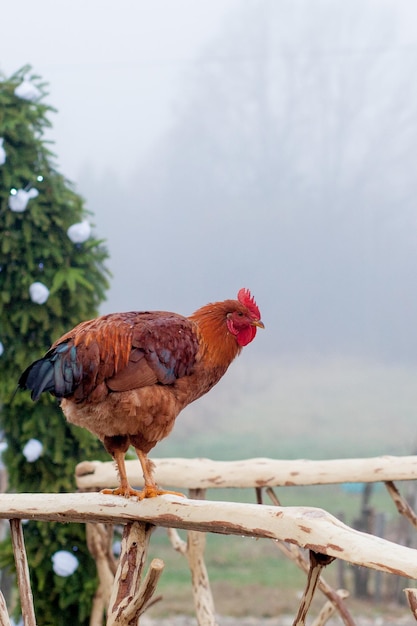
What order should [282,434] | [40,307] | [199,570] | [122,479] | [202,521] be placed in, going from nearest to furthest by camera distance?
1. [202,521]
2. [122,479]
3. [199,570]
4. [40,307]
5. [282,434]

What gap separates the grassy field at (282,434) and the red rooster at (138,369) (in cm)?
256

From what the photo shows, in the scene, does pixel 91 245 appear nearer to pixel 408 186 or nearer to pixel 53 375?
pixel 53 375

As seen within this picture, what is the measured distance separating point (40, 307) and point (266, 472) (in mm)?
1140

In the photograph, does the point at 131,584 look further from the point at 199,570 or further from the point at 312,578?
the point at 199,570

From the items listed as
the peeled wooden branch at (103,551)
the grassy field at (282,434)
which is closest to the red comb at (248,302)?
the peeled wooden branch at (103,551)

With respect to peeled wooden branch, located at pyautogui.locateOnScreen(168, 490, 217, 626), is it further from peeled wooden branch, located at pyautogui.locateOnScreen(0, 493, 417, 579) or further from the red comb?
the red comb

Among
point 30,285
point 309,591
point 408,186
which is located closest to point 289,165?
point 408,186

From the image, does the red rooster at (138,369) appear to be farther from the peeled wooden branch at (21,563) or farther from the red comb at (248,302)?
the peeled wooden branch at (21,563)

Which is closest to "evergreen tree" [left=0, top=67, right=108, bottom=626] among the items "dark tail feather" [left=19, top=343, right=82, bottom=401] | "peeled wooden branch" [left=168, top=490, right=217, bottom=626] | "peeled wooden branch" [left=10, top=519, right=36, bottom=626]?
"peeled wooden branch" [left=168, top=490, right=217, bottom=626]

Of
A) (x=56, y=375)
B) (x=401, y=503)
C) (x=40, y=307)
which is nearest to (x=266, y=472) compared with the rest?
(x=401, y=503)

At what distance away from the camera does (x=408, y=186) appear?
432cm

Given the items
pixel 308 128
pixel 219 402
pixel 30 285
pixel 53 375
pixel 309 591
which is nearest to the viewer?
pixel 309 591

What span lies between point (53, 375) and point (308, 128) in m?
2.86

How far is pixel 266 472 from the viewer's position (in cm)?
252
